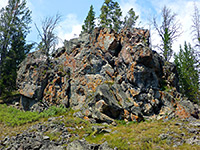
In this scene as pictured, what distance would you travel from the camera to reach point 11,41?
27922 mm

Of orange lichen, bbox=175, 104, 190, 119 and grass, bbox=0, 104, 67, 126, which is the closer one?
grass, bbox=0, 104, 67, 126

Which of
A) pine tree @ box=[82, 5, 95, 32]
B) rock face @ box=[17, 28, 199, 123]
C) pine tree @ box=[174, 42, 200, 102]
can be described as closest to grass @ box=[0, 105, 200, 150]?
rock face @ box=[17, 28, 199, 123]

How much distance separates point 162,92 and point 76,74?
1024 centimetres

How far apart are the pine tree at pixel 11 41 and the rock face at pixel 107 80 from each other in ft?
16.5

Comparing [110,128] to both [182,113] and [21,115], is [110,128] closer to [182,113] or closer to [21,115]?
[182,113]

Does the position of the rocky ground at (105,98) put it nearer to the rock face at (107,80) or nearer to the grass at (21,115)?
the rock face at (107,80)

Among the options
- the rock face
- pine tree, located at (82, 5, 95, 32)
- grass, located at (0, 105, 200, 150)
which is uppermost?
pine tree, located at (82, 5, 95, 32)

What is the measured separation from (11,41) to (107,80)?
1902cm

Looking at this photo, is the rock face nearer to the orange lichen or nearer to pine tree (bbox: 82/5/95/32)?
the orange lichen

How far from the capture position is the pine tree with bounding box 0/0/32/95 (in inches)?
1015

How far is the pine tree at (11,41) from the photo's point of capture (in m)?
25.8

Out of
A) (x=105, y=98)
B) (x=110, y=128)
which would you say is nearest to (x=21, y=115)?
(x=105, y=98)

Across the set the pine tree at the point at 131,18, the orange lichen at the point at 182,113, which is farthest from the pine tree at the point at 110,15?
the orange lichen at the point at 182,113

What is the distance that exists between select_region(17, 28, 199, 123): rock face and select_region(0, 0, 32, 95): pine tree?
502 cm
